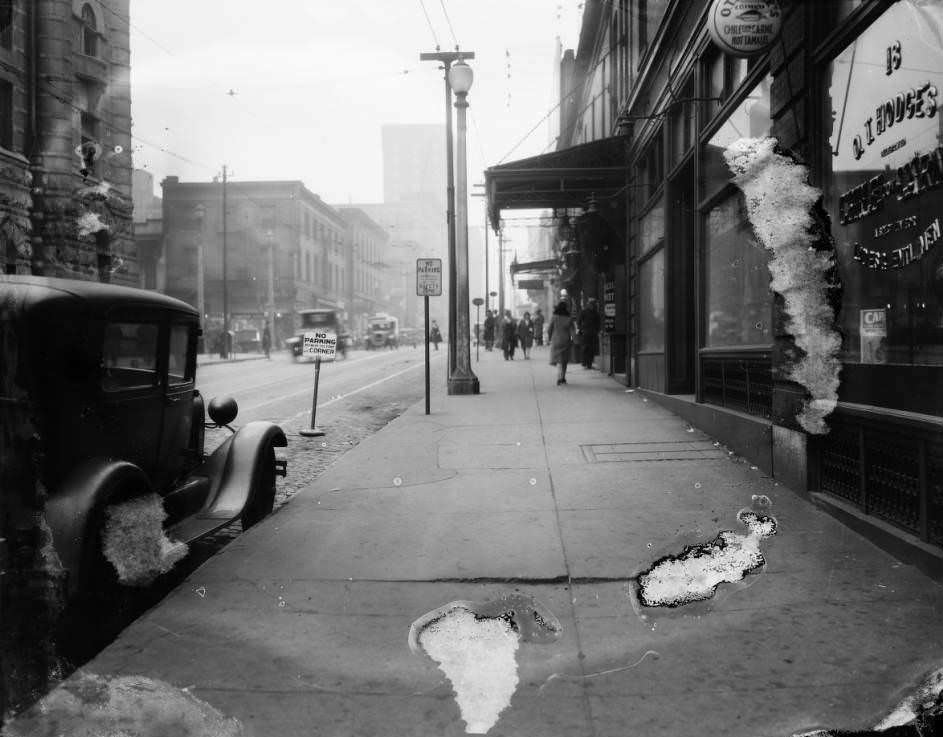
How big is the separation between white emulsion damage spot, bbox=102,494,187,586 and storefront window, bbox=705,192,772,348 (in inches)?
207

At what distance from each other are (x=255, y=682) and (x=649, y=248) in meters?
10.9

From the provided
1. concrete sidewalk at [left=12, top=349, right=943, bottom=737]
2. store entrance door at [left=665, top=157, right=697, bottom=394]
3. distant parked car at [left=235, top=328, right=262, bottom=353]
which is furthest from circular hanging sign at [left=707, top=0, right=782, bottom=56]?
distant parked car at [left=235, top=328, right=262, bottom=353]

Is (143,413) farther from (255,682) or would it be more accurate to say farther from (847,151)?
(847,151)

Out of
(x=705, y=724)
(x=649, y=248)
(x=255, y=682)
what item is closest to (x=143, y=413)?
(x=255, y=682)

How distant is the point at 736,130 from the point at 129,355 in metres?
6.22

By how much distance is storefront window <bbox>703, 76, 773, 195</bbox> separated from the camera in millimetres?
6781

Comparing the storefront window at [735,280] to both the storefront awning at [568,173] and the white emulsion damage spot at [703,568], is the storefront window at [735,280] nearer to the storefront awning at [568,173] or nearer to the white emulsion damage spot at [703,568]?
the white emulsion damage spot at [703,568]

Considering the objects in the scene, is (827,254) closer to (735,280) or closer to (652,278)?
(735,280)

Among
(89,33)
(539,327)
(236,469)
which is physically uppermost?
(89,33)

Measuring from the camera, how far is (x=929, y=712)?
280 centimetres

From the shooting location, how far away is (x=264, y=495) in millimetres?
5824

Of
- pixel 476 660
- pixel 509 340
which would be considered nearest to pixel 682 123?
pixel 476 660

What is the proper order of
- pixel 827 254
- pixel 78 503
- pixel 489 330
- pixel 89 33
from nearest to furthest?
pixel 78 503 → pixel 827 254 → pixel 89 33 → pixel 489 330

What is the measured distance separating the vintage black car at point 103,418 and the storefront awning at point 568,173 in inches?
419
